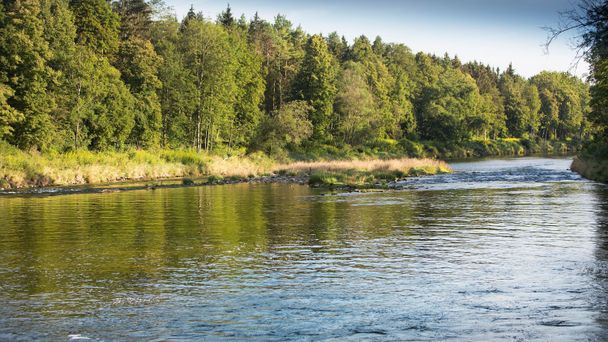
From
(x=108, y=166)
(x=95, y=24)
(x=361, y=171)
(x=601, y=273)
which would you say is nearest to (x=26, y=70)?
(x=108, y=166)

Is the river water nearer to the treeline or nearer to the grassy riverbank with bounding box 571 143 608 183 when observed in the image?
the grassy riverbank with bounding box 571 143 608 183

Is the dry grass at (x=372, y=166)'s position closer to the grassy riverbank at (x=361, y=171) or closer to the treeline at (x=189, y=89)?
the grassy riverbank at (x=361, y=171)

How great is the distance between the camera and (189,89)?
81.4 m

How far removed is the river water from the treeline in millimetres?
29876

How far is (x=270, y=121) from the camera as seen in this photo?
281 feet

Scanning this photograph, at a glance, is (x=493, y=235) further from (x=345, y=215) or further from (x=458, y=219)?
(x=345, y=215)

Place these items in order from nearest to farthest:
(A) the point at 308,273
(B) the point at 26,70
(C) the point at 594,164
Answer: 1. (A) the point at 308,273
2. (C) the point at 594,164
3. (B) the point at 26,70

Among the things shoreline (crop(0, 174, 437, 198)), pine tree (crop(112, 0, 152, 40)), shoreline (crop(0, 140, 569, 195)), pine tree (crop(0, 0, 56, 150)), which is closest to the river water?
shoreline (crop(0, 174, 437, 198))

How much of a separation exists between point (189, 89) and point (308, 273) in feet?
226

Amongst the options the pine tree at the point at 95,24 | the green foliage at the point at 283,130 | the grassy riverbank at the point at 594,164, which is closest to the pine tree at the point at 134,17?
the pine tree at the point at 95,24

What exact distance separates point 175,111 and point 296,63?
4205cm

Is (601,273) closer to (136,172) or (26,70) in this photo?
(136,172)

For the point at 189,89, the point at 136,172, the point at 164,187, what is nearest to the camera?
the point at 164,187

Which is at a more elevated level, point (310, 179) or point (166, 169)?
point (166, 169)
